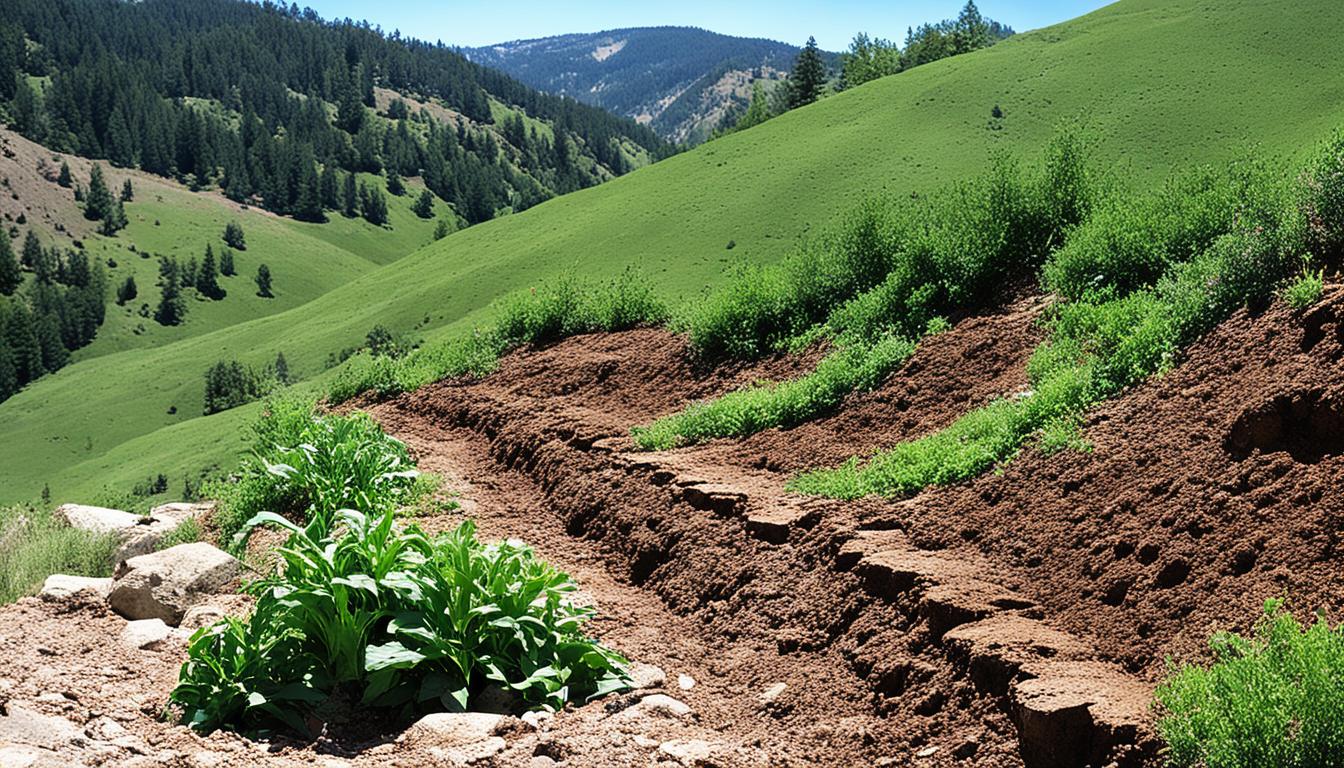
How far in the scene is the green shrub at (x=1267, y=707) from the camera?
12.1 ft

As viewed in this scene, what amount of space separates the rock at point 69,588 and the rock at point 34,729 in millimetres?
2806

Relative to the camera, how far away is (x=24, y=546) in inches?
408

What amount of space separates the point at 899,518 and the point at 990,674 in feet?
7.73

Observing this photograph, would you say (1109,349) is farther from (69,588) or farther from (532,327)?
(532,327)

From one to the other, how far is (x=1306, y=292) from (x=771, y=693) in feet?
14.1

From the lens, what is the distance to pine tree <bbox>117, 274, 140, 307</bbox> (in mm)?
149500

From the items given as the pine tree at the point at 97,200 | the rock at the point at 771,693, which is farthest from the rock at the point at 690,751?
the pine tree at the point at 97,200

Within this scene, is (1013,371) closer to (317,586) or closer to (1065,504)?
(1065,504)

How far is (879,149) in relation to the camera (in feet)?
134

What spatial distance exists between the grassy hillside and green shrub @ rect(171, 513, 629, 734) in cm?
2264

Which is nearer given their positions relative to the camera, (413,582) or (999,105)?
(413,582)

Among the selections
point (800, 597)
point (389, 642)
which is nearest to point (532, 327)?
point (800, 597)

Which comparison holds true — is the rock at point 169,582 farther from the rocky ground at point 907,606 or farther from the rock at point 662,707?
the rock at point 662,707

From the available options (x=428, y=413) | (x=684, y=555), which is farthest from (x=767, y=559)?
(x=428, y=413)
